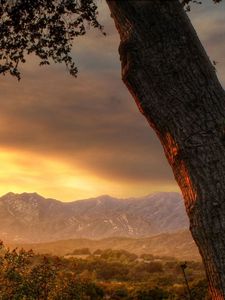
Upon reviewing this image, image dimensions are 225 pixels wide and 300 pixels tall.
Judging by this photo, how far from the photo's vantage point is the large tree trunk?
396cm

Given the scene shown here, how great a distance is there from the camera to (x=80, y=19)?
10.4m

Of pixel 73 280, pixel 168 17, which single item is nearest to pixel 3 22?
pixel 168 17

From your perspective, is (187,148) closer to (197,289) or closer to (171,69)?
(171,69)

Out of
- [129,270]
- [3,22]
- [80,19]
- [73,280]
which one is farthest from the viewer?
[129,270]

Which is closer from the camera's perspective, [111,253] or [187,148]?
[187,148]

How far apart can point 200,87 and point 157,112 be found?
0.43 meters

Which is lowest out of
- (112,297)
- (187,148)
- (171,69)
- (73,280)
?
(112,297)

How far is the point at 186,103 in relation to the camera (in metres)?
4.07

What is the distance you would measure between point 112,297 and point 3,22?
61.0m

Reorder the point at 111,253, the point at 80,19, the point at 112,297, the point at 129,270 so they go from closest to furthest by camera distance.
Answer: the point at 80,19 → the point at 112,297 → the point at 129,270 → the point at 111,253

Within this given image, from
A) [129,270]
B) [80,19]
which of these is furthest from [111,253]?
[80,19]

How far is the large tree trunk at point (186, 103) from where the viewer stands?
13.0 feet

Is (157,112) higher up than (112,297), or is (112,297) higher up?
(157,112)

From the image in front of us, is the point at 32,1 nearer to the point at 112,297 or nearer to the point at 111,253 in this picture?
the point at 112,297
